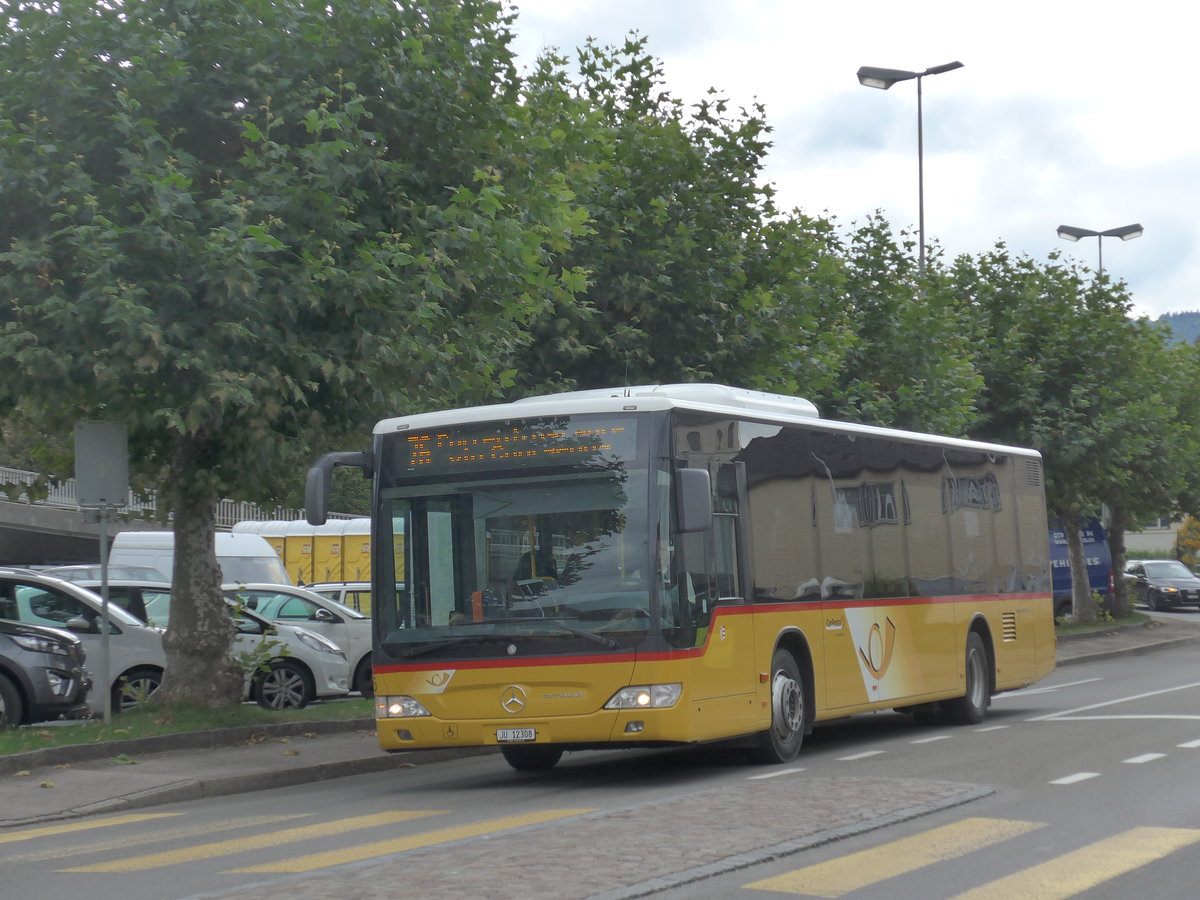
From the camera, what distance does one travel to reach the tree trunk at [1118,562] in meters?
45.3

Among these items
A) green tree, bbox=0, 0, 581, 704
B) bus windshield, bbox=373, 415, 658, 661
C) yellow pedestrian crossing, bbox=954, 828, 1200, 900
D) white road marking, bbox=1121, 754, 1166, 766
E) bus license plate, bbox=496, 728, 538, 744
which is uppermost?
green tree, bbox=0, 0, 581, 704

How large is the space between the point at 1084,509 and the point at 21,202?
29181 mm

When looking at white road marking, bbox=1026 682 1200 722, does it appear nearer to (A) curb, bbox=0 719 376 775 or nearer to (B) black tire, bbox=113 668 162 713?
(A) curb, bbox=0 719 376 775

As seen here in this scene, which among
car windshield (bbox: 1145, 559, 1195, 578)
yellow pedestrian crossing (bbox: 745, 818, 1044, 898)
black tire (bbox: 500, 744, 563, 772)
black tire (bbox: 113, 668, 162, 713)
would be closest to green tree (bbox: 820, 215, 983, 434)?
black tire (bbox: 113, 668, 162, 713)

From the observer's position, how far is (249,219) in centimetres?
1418

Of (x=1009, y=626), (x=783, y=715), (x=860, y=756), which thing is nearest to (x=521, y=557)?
(x=783, y=715)

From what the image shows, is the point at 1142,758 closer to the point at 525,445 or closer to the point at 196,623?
the point at 525,445

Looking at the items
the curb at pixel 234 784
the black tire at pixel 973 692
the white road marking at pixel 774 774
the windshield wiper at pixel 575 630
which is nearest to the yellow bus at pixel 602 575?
the windshield wiper at pixel 575 630

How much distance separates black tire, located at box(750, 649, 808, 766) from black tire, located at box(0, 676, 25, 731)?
24.0ft

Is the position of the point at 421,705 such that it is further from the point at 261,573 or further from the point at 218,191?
the point at 261,573

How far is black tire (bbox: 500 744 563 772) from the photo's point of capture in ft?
44.1

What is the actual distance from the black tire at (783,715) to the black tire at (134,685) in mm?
7974

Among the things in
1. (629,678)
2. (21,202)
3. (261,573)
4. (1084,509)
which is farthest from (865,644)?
(1084,509)

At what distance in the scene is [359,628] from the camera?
22656mm
